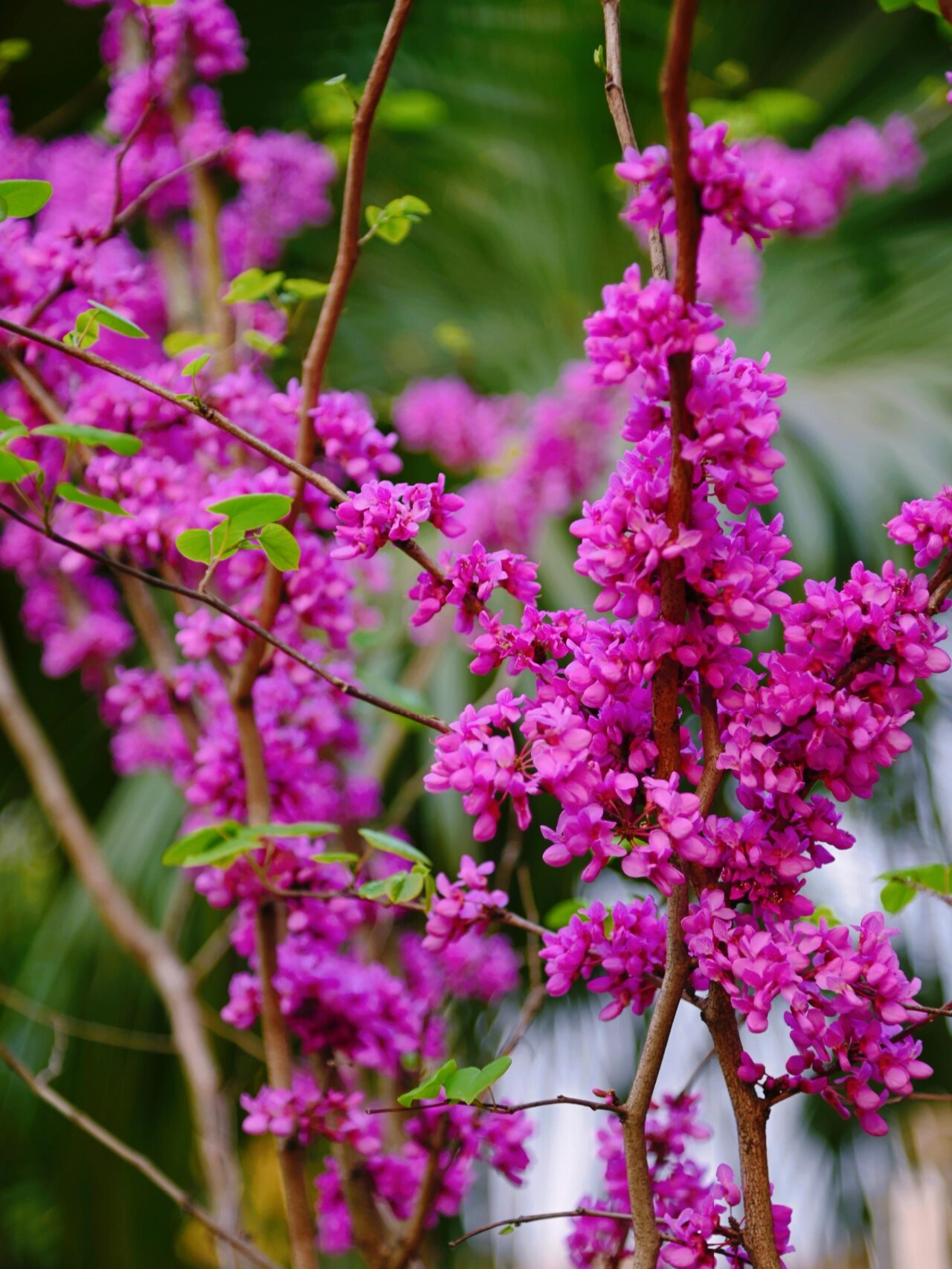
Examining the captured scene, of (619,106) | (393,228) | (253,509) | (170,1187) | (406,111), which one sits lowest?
(170,1187)

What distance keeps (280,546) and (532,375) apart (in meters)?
1.46

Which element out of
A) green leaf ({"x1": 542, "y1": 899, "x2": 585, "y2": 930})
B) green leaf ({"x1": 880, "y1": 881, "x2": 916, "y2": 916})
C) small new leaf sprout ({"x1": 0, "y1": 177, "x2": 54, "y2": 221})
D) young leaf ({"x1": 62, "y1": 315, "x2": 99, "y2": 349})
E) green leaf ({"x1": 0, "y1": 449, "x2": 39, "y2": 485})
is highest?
small new leaf sprout ({"x1": 0, "y1": 177, "x2": 54, "y2": 221})

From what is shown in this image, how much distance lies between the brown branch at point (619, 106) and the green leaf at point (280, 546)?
173 mm

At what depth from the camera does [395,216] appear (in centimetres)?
54

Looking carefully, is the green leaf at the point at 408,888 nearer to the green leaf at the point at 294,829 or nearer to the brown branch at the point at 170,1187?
the green leaf at the point at 294,829

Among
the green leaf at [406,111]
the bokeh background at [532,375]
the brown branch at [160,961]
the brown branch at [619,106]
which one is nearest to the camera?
the brown branch at [619,106]

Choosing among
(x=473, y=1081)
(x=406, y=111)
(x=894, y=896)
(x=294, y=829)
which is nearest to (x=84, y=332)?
(x=294, y=829)

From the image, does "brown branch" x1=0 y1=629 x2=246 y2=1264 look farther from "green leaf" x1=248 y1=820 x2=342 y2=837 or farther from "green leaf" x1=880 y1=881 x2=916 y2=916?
"green leaf" x1=880 y1=881 x2=916 y2=916

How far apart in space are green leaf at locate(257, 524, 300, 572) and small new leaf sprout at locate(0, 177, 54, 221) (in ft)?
0.54

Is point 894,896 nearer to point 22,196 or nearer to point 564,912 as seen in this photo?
point 564,912

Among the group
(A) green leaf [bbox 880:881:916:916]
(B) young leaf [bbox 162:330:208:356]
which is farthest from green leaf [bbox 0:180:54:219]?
(A) green leaf [bbox 880:881:916:916]

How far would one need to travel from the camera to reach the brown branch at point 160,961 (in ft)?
2.50

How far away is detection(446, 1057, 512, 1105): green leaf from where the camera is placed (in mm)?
374

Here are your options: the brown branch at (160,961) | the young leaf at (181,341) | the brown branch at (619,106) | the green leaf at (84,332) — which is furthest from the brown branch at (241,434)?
the brown branch at (160,961)
